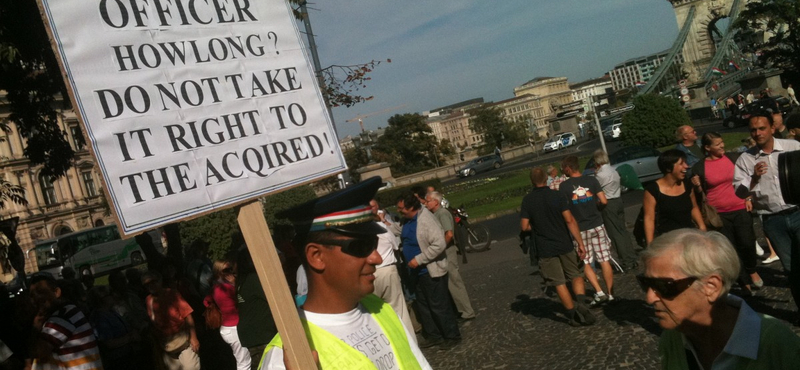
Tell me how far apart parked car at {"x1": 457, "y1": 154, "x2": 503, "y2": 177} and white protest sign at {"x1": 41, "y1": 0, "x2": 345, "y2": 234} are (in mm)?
51986

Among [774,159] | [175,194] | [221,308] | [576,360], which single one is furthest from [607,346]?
[175,194]

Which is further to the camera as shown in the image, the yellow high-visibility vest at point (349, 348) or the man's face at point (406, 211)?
the man's face at point (406, 211)

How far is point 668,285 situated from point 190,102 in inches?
71.2

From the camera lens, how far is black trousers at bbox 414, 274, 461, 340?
26.5ft

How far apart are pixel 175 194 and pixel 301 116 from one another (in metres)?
0.64

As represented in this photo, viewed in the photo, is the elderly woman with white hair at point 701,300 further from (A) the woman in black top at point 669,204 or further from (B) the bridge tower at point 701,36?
(B) the bridge tower at point 701,36

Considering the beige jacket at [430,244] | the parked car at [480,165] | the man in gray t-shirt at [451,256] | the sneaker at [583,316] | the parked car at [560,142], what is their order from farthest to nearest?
the parked car at [560,142] < the parked car at [480,165] < the man in gray t-shirt at [451,256] < the sneaker at [583,316] < the beige jacket at [430,244]

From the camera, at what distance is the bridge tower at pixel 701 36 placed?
71.8m

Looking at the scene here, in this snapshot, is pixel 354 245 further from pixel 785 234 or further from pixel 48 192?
pixel 48 192

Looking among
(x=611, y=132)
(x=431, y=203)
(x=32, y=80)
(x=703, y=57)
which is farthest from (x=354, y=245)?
(x=703, y=57)

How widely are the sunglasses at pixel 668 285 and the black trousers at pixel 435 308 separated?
17.6 feet

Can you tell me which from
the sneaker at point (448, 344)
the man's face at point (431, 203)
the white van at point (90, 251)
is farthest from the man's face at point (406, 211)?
the white van at point (90, 251)

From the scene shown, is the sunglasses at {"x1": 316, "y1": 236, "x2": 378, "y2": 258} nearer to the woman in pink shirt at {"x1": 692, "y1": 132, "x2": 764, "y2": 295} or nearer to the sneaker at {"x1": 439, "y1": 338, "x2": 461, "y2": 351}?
the woman in pink shirt at {"x1": 692, "y1": 132, "x2": 764, "y2": 295}

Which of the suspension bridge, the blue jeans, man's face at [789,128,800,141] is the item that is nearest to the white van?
man's face at [789,128,800,141]
